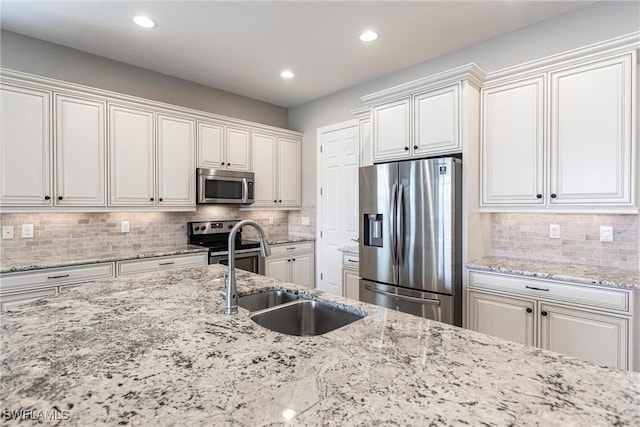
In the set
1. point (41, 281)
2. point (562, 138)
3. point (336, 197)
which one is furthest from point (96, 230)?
point (562, 138)

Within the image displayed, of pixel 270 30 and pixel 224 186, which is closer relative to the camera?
pixel 270 30

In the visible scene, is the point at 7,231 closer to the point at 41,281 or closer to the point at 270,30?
the point at 41,281

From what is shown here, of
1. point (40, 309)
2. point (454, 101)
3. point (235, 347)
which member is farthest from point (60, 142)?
point (454, 101)

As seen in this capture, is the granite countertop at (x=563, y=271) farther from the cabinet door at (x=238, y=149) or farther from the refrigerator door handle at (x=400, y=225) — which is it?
the cabinet door at (x=238, y=149)

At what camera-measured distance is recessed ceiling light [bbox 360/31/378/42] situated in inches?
111

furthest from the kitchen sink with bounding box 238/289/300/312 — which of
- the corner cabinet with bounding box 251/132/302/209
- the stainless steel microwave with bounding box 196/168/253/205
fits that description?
the corner cabinet with bounding box 251/132/302/209

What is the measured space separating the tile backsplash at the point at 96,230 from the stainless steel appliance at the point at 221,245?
0.35 ft

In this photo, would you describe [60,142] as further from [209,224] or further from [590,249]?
[590,249]

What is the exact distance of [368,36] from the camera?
2871 mm

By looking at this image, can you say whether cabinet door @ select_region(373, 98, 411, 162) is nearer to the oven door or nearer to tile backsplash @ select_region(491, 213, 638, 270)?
tile backsplash @ select_region(491, 213, 638, 270)

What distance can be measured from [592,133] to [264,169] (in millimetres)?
3316

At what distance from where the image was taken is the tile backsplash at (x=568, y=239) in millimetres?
2303

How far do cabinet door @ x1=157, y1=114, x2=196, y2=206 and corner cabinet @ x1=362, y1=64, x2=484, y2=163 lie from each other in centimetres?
196

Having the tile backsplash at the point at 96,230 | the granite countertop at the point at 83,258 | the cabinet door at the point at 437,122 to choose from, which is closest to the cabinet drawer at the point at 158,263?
the granite countertop at the point at 83,258
